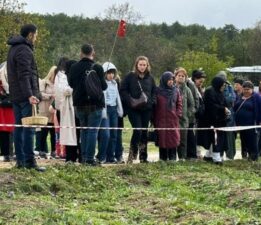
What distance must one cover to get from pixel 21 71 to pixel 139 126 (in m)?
3.15

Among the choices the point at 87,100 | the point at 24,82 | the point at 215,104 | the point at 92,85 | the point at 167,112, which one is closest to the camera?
the point at 24,82

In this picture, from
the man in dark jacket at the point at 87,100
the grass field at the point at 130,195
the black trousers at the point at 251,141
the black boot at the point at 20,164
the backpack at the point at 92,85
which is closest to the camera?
the grass field at the point at 130,195

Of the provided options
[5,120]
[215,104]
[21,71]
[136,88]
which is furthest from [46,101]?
[21,71]

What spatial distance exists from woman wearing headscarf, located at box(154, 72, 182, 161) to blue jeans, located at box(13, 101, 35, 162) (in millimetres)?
3203

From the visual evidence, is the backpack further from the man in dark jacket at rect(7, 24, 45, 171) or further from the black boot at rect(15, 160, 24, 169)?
the black boot at rect(15, 160, 24, 169)

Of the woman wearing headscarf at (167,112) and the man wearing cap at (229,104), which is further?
the man wearing cap at (229,104)

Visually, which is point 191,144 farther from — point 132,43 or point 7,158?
point 132,43

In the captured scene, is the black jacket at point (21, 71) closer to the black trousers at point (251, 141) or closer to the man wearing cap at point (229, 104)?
the man wearing cap at point (229, 104)

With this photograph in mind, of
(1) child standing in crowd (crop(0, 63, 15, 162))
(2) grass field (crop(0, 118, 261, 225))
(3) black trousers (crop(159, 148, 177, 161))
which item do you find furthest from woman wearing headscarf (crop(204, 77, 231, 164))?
(1) child standing in crowd (crop(0, 63, 15, 162))

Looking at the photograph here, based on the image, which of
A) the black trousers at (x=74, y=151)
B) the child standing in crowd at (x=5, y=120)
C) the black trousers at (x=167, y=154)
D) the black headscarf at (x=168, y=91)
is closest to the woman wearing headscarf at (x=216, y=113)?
the black trousers at (x=167, y=154)

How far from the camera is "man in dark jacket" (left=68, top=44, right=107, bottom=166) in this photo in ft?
36.3

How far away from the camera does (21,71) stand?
32.0 ft

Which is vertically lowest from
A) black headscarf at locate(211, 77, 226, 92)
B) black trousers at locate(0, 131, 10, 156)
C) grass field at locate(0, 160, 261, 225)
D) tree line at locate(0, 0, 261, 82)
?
grass field at locate(0, 160, 261, 225)

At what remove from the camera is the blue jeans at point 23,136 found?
9883mm
